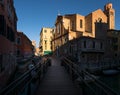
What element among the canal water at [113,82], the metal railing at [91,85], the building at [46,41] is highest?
the building at [46,41]

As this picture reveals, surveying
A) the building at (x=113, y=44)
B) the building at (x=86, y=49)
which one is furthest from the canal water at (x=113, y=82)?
the building at (x=113, y=44)

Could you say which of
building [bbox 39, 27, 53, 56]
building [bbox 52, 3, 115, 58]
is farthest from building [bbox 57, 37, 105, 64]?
building [bbox 39, 27, 53, 56]

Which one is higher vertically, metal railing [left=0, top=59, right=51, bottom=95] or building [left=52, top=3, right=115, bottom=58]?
building [left=52, top=3, right=115, bottom=58]

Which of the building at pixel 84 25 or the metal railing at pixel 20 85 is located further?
the building at pixel 84 25

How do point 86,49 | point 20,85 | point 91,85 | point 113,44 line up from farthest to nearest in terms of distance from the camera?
point 113,44, point 86,49, point 91,85, point 20,85

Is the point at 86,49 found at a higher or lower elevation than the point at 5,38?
lower

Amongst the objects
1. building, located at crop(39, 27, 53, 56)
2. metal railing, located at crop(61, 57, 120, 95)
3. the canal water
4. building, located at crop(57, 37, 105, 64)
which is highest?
building, located at crop(39, 27, 53, 56)

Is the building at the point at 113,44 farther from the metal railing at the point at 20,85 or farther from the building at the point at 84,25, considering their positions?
the metal railing at the point at 20,85

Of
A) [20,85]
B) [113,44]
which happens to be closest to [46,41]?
[113,44]

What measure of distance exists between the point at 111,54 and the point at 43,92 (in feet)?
140

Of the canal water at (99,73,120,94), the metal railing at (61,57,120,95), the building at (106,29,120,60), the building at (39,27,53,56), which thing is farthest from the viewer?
the building at (39,27,53,56)

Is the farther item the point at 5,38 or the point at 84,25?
the point at 84,25

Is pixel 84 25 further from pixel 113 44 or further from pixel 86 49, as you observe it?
pixel 86 49

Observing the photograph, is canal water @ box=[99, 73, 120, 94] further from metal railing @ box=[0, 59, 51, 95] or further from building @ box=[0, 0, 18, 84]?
metal railing @ box=[0, 59, 51, 95]
